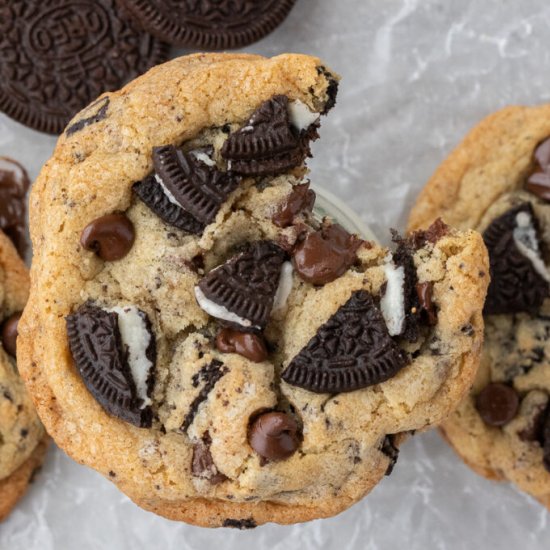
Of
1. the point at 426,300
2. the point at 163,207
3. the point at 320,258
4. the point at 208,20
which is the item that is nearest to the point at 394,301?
the point at 426,300

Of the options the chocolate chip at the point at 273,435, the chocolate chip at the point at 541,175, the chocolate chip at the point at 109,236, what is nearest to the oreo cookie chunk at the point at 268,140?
the chocolate chip at the point at 109,236

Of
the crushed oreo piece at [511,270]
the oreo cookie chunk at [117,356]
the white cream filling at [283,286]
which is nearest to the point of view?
the oreo cookie chunk at [117,356]

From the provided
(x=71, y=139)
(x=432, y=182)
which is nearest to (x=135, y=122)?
(x=71, y=139)

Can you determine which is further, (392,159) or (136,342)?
(392,159)

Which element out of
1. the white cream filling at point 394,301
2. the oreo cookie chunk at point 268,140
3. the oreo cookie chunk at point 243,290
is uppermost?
the oreo cookie chunk at point 268,140

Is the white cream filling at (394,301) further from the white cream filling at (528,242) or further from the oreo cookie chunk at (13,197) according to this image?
the oreo cookie chunk at (13,197)

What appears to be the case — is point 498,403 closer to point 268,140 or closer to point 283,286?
point 283,286
